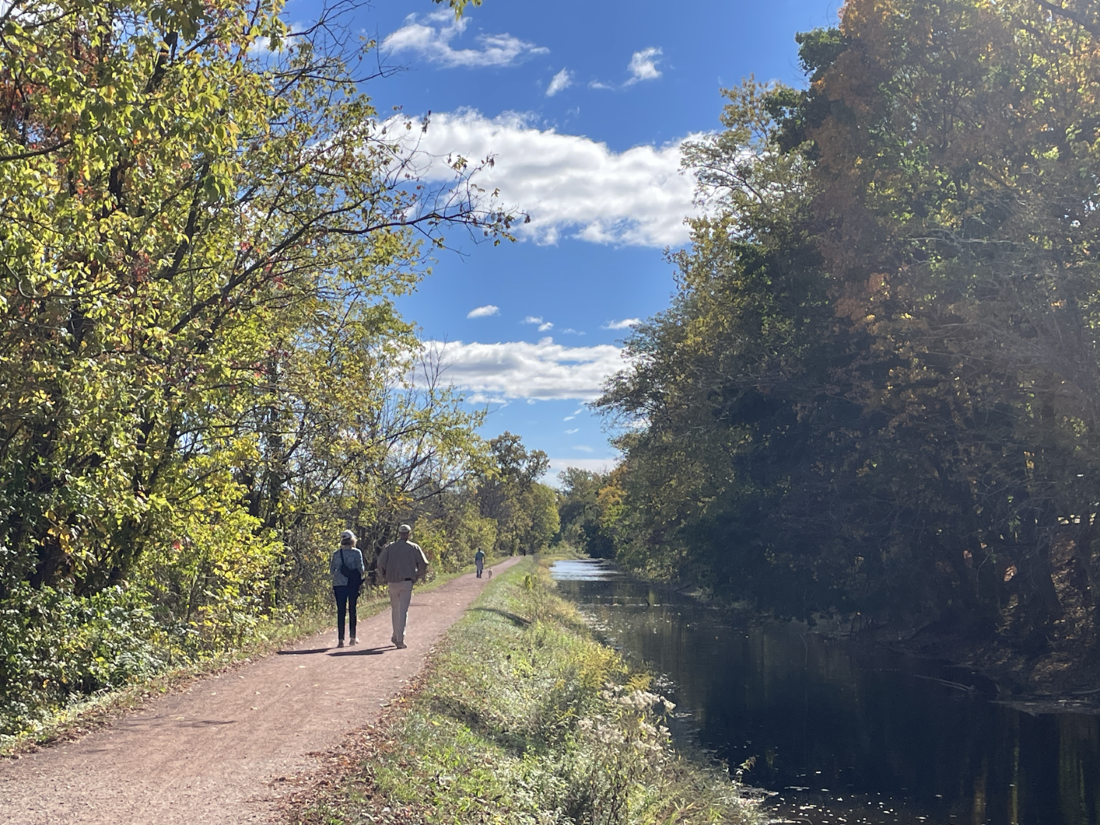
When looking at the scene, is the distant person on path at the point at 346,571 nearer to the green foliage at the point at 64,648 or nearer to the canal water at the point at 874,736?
the green foliage at the point at 64,648

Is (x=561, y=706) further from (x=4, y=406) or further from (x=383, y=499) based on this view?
(x=383, y=499)

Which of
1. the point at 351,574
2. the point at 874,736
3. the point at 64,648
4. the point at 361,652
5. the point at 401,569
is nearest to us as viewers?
the point at 64,648

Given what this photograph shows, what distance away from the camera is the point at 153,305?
36.3 ft

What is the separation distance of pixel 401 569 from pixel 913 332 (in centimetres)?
Answer: 1347

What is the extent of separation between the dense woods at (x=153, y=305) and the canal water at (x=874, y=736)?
28.5 feet

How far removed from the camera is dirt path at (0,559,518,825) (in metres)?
6.58

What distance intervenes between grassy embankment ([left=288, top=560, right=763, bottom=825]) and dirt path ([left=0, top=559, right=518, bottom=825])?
449 millimetres

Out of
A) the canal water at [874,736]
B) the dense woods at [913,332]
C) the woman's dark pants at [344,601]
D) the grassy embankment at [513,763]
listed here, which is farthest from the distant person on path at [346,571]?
the dense woods at [913,332]

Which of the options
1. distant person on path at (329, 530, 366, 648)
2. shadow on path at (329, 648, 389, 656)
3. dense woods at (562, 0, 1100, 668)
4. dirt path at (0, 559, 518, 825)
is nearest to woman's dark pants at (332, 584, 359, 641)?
distant person on path at (329, 530, 366, 648)

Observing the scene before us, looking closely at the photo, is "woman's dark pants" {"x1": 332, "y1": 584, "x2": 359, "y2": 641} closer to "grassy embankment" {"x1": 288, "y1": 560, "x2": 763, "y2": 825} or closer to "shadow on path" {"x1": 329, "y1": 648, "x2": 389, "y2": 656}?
"shadow on path" {"x1": 329, "y1": 648, "x2": 389, "y2": 656}

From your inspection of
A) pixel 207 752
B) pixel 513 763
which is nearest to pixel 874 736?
pixel 513 763

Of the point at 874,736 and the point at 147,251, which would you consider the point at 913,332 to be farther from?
the point at 147,251

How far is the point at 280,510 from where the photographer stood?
2286 cm

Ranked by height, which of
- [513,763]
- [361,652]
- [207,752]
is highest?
[207,752]
